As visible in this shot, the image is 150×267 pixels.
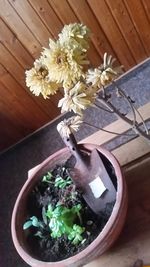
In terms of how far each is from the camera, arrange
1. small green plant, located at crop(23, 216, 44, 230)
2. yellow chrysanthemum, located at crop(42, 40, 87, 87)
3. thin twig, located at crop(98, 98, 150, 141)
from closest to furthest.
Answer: yellow chrysanthemum, located at crop(42, 40, 87, 87), thin twig, located at crop(98, 98, 150, 141), small green plant, located at crop(23, 216, 44, 230)

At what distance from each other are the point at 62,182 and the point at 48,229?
0.12 meters

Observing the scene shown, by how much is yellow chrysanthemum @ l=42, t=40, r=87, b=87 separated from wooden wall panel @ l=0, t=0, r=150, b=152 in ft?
2.65

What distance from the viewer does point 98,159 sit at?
87cm

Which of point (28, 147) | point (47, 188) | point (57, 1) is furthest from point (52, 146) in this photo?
point (47, 188)

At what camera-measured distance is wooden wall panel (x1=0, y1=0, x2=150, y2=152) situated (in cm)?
144

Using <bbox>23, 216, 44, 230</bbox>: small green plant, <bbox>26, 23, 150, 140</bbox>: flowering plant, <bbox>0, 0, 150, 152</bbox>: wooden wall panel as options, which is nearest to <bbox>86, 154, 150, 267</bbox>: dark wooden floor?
<bbox>23, 216, 44, 230</bbox>: small green plant

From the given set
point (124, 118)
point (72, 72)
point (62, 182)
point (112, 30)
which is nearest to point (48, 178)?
point (62, 182)

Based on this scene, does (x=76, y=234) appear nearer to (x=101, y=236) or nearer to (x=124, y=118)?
(x=101, y=236)

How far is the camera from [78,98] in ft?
2.27

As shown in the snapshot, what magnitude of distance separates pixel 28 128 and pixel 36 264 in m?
1.12

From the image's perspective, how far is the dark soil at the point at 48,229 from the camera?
2.72 feet

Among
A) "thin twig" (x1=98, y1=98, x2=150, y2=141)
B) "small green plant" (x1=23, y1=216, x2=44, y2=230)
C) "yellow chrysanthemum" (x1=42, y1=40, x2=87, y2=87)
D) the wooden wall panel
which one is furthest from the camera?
the wooden wall panel

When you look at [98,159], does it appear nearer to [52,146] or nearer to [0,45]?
[0,45]

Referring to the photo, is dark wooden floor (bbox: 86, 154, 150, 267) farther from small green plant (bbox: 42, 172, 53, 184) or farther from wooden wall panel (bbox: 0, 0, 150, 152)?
wooden wall panel (bbox: 0, 0, 150, 152)
